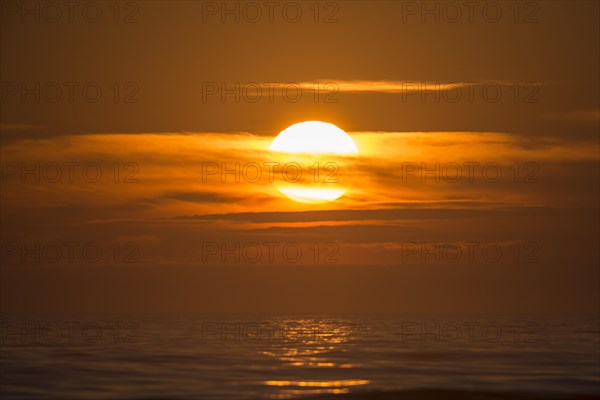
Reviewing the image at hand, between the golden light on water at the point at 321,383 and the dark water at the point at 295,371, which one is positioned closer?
the dark water at the point at 295,371

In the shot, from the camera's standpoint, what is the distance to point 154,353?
175 ft

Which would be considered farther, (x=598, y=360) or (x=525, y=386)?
(x=598, y=360)

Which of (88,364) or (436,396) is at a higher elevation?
(88,364)

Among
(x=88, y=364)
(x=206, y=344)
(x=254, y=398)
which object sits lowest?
(x=254, y=398)

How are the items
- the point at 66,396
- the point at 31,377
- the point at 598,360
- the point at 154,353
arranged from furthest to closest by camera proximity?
the point at 154,353 < the point at 598,360 < the point at 31,377 < the point at 66,396

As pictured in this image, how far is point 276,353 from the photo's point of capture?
5512 centimetres

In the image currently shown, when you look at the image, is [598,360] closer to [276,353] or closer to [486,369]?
[486,369]

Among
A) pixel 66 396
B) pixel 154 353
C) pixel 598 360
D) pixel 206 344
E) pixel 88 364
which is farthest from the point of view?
pixel 206 344

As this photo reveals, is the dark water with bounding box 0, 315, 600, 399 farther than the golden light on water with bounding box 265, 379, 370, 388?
No

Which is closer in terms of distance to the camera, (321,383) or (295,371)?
(321,383)

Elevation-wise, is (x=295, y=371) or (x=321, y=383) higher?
(x=295, y=371)

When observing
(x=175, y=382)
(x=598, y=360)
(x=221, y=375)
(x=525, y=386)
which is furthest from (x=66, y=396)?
(x=598, y=360)

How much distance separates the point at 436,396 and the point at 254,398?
279 inches

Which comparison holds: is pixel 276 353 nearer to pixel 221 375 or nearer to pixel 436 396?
pixel 221 375
